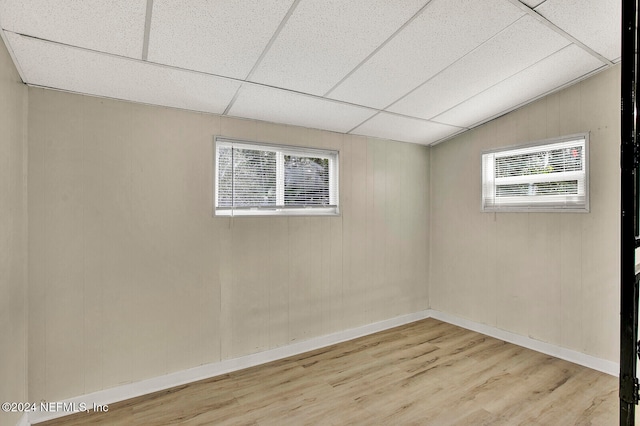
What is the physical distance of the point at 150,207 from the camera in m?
2.46

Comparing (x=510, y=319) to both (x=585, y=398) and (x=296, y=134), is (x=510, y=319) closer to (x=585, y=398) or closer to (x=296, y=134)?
(x=585, y=398)

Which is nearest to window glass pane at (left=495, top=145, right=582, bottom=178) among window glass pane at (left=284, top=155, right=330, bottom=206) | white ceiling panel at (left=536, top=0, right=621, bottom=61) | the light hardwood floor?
white ceiling panel at (left=536, top=0, right=621, bottom=61)

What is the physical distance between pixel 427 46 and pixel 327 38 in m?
0.67

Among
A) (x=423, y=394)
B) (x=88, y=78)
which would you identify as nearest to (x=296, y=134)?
(x=88, y=78)

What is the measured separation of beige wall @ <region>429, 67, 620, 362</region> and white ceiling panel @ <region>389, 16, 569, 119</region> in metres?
0.88

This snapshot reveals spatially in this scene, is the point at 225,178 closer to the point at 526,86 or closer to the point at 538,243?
the point at 526,86

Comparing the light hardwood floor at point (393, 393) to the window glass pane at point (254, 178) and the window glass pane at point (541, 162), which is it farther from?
the window glass pane at point (541, 162)

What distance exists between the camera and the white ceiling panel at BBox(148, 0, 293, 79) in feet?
5.16

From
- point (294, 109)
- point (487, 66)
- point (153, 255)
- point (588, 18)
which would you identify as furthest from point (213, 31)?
point (588, 18)

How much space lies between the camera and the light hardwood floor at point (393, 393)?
2.14 meters

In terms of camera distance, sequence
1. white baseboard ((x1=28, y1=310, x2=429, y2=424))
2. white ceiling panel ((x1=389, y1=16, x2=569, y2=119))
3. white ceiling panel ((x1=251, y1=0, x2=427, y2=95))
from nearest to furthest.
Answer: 1. white ceiling panel ((x1=251, y1=0, x2=427, y2=95))
2. white ceiling panel ((x1=389, y1=16, x2=569, y2=119))
3. white baseboard ((x1=28, y1=310, x2=429, y2=424))

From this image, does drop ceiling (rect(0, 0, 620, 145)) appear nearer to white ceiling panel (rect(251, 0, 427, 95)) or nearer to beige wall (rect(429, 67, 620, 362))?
white ceiling panel (rect(251, 0, 427, 95))

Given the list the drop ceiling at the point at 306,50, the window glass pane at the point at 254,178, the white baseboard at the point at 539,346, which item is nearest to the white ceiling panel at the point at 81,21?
the drop ceiling at the point at 306,50

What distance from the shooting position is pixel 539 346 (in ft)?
10.3
